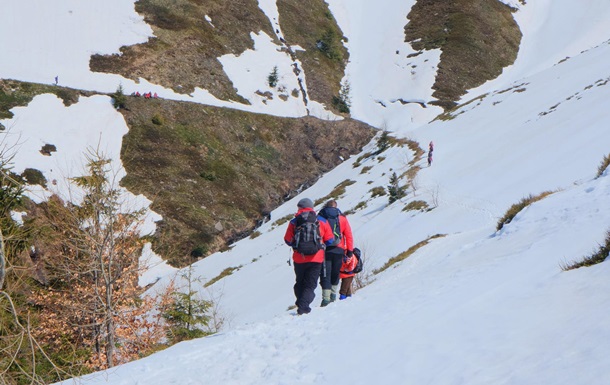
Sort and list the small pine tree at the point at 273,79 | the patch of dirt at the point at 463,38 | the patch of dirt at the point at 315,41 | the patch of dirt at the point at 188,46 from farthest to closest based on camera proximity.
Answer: the patch of dirt at the point at 463,38, the patch of dirt at the point at 315,41, the small pine tree at the point at 273,79, the patch of dirt at the point at 188,46

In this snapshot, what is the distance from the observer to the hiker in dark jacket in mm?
11383

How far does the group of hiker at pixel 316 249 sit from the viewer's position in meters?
10.7

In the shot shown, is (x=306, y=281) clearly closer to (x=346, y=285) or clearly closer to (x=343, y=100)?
(x=346, y=285)

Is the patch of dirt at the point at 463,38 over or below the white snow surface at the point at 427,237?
over

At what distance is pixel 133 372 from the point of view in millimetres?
9219

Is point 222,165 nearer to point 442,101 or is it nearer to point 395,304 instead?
point 442,101

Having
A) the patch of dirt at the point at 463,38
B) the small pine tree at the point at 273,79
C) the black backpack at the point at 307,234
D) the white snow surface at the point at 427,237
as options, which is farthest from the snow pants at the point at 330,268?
the patch of dirt at the point at 463,38

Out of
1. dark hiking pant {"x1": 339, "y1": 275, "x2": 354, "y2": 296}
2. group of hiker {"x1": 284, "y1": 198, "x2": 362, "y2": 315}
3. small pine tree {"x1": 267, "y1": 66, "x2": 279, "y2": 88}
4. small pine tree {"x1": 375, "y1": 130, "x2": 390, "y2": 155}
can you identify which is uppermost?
small pine tree {"x1": 267, "y1": 66, "x2": 279, "y2": 88}

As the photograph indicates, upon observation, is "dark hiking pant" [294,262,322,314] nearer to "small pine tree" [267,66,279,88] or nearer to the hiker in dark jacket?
the hiker in dark jacket

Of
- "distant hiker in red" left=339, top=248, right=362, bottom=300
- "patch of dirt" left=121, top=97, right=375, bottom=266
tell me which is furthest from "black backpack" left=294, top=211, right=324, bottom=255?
"patch of dirt" left=121, top=97, right=375, bottom=266

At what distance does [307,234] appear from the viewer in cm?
1068

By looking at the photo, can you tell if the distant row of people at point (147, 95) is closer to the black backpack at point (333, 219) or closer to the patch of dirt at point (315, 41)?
the patch of dirt at point (315, 41)

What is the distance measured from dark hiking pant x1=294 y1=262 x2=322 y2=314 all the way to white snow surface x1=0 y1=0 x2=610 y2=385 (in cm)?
55

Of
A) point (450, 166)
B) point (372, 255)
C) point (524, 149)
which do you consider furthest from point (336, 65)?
point (372, 255)
